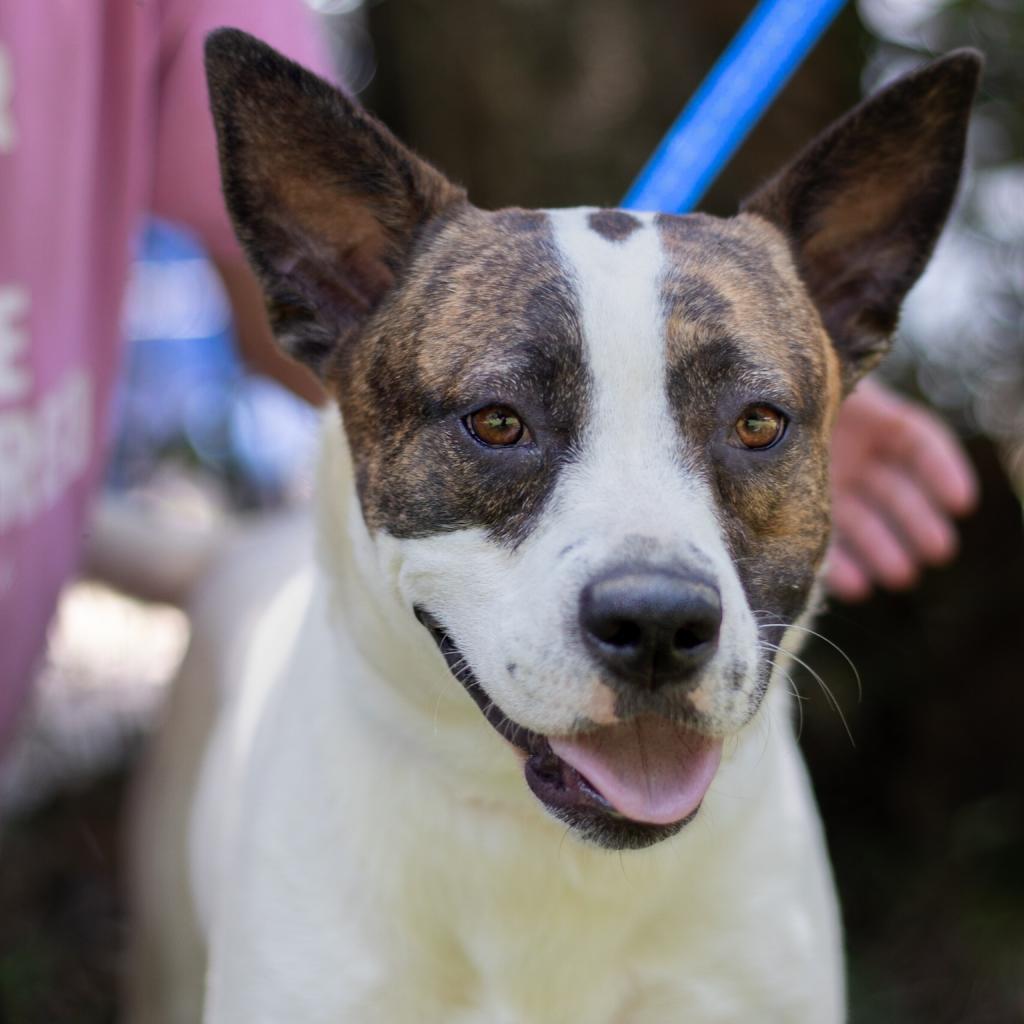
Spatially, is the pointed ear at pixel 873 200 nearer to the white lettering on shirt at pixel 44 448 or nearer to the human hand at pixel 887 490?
the human hand at pixel 887 490

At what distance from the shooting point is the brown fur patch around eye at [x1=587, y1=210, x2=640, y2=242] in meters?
2.30

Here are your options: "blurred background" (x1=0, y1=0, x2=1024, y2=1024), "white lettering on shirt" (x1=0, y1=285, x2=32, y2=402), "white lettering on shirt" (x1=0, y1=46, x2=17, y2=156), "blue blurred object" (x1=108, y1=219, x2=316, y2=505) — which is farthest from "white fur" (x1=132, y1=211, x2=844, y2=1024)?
"blue blurred object" (x1=108, y1=219, x2=316, y2=505)

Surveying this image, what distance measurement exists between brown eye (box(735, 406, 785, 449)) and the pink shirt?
1515 millimetres

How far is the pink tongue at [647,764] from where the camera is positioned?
2.10 metres

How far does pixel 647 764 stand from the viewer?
2152 millimetres

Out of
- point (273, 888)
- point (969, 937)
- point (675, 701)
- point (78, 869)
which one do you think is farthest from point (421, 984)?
point (78, 869)

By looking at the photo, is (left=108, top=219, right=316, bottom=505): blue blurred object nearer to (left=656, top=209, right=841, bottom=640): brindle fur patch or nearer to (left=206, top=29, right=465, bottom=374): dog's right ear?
(left=206, top=29, right=465, bottom=374): dog's right ear

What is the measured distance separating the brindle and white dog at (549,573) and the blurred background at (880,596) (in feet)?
5.52

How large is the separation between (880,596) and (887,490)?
3.86 feet

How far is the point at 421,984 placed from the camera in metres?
2.36

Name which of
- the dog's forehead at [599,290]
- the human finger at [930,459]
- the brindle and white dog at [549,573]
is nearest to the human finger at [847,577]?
the human finger at [930,459]

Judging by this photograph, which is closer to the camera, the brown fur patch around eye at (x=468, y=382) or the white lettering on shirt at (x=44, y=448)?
the brown fur patch around eye at (x=468, y=382)

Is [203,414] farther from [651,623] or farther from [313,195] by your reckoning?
[651,623]

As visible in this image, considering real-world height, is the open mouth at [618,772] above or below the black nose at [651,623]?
below
